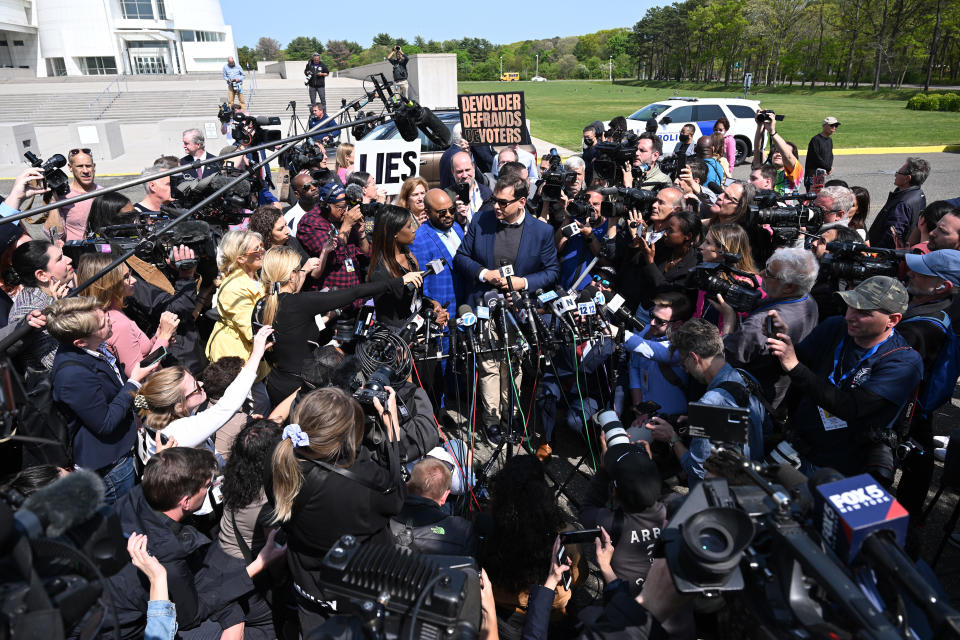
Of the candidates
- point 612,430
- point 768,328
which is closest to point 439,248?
point 612,430

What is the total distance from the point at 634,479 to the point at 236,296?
3.00m

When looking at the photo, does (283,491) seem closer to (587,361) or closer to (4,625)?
(4,625)

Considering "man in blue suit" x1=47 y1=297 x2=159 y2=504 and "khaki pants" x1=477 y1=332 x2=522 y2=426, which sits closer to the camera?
"man in blue suit" x1=47 y1=297 x2=159 y2=504

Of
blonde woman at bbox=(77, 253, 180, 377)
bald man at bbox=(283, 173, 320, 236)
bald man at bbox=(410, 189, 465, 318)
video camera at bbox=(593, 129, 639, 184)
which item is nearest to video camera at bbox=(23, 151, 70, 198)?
blonde woman at bbox=(77, 253, 180, 377)

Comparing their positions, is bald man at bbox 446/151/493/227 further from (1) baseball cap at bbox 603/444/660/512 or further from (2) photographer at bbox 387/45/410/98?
(1) baseball cap at bbox 603/444/660/512

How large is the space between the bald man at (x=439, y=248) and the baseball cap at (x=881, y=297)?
2.99m

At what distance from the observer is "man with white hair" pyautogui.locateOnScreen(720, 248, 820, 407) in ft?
11.6

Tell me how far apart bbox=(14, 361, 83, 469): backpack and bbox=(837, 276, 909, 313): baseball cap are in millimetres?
3565

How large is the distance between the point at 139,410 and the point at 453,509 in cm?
190

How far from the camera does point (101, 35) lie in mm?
52062

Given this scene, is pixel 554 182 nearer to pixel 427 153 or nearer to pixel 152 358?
pixel 152 358

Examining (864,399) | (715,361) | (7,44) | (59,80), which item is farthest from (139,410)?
(7,44)

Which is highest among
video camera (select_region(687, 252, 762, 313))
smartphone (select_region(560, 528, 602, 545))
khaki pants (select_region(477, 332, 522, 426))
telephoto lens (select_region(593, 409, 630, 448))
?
video camera (select_region(687, 252, 762, 313))

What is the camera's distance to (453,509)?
3699 millimetres
